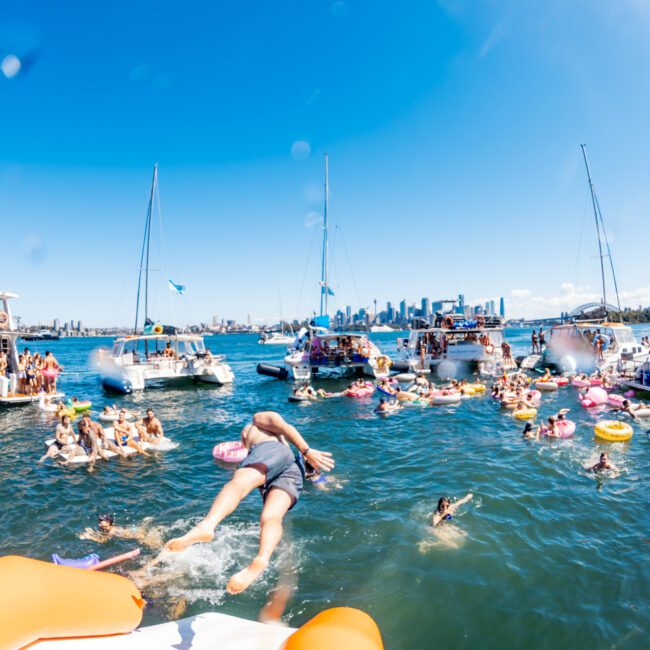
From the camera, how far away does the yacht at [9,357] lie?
22.2 metres

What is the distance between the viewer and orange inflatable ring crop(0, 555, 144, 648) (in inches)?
110

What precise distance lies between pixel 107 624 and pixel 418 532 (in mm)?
6892

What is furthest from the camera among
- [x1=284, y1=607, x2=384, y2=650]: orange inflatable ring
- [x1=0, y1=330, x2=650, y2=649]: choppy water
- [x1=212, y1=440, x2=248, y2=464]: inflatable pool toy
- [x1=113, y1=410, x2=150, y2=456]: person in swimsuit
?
[x1=113, y1=410, x2=150, y2=456]: person in swimsuit

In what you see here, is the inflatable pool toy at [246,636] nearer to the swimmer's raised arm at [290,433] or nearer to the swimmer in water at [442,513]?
the swimmer's raised arm at [290,433]

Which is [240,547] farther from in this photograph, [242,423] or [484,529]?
[242,423]

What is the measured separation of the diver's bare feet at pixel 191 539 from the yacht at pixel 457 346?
33.0 meters

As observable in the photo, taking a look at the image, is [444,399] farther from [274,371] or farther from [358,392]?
[274,371]

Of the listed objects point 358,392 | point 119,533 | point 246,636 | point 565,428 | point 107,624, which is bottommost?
point 119,533

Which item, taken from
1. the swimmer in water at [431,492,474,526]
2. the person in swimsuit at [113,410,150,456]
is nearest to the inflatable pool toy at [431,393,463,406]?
the swimmer in water at [431,492,474,526]

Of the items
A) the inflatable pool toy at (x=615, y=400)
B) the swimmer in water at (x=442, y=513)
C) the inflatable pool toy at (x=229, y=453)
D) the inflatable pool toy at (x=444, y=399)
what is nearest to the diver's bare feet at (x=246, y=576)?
the swimmer in water at (x=442, y=513)

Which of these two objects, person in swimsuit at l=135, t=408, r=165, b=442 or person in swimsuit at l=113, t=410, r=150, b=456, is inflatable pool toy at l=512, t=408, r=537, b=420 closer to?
person in swimsuit at l=135, t=408, r=165, b=442

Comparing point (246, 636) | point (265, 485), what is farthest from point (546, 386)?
point (246, 636)

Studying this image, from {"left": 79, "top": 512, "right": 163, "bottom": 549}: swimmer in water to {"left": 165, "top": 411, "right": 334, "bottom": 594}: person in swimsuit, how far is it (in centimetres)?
623

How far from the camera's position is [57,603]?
10.1 feet
